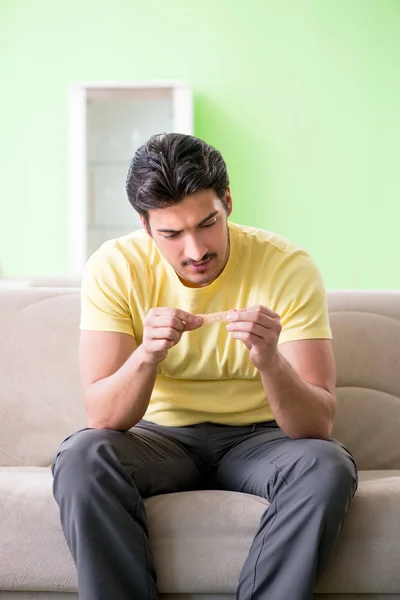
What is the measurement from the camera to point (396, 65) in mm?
6051

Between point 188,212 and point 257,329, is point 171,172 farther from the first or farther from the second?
point 257,329

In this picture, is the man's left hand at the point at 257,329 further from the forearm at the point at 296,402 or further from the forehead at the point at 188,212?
the forehead at the point at 188,212

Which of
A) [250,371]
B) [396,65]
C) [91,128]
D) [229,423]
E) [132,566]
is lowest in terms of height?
[132,566]

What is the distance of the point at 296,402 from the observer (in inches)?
65.5

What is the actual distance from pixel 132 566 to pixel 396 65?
525 centimetres

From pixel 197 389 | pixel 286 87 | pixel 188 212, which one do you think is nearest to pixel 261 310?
pixel 188 212

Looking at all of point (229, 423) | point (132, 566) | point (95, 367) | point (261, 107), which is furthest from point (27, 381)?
point (261, 107)

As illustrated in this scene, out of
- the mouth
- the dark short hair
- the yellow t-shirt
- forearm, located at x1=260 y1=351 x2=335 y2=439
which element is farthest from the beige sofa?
the dark short hair

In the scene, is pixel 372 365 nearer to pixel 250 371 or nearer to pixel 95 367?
pixel 250 371

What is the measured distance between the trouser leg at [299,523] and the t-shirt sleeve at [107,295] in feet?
1.50

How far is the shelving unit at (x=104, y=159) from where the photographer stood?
6.03 m

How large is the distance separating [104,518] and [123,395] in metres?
0.27

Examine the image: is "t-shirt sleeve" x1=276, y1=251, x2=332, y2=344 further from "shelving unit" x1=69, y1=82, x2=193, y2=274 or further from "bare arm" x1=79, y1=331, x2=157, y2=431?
"shelving unit" x1=69, y1=82, x2=193, y2=274

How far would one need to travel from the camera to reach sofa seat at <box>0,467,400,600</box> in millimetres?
1564
